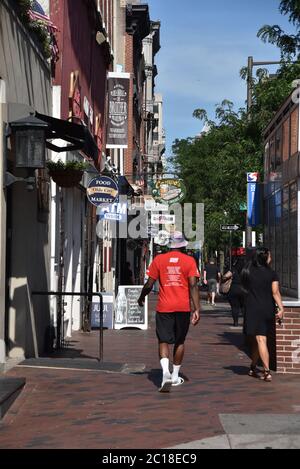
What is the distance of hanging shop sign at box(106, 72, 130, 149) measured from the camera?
25.8 metres

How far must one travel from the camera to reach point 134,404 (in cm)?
889

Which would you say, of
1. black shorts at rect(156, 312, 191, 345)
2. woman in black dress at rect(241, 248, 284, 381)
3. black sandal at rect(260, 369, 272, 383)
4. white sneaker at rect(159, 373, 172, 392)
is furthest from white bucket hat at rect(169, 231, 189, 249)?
black sandal at rect(260, 369, 272, 383)

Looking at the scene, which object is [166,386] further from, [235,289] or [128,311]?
[128,311]

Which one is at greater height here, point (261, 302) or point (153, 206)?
point (153, 206)

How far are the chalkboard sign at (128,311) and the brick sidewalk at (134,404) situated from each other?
650 cm

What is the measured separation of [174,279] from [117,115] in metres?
16.4

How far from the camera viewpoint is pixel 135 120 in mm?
44438

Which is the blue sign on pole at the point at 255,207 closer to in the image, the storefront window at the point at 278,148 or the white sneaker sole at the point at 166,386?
the storefront window at the point at 278,148

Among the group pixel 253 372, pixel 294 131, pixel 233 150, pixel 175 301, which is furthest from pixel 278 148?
pixel 233 150

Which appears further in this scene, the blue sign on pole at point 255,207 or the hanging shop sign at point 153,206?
the hanging shop sign at point 153,206

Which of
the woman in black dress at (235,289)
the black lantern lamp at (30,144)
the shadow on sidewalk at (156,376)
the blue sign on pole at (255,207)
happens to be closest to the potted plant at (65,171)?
the black lantern lamp at (30,144)

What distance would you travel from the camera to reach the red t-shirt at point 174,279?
32.9 feet
